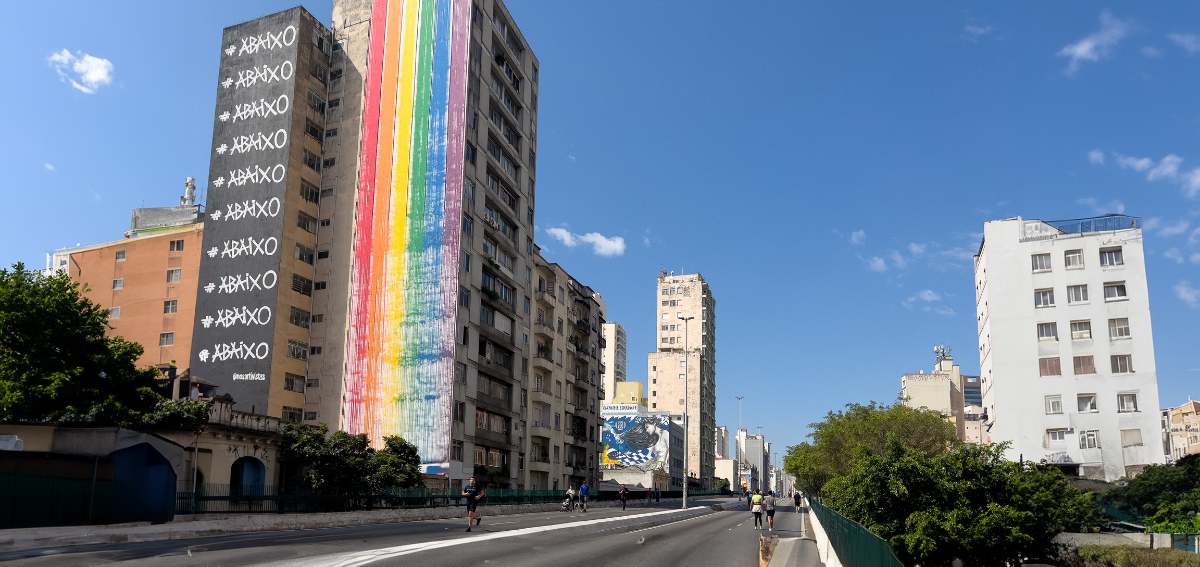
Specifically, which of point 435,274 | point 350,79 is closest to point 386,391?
point 435,274

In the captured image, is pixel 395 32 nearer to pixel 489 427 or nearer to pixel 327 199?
pixel 327 199

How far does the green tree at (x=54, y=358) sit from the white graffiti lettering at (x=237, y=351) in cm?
1626

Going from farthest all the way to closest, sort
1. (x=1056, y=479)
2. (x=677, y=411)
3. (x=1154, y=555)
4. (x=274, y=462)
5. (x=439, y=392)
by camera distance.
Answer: (x=677, y=411)
(x=439, y=392)
(x=274, y=462)
(x=1154, y=555)
(x=1056, y=479)

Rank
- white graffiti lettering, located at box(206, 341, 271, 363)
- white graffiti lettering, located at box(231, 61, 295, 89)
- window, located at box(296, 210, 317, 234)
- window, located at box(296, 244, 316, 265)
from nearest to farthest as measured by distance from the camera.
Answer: white graffiti lettering, located at box(206, 341, 271, 363)
window, located at box(296, 244, 316, 265)
window, located at box(296, 210, 317, 234)
white graffiti lettering, located at box(231, 61, 295, 89)

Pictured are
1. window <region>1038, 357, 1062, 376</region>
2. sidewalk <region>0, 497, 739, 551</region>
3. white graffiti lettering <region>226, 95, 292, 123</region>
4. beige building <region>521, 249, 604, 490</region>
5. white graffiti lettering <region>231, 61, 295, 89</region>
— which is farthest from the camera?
beige building <region>521, 249, 604, 490</region>

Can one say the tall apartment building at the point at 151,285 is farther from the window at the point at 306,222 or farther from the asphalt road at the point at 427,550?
the asphalt road at the point at 427,550

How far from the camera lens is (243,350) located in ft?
216

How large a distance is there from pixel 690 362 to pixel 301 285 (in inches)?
4398

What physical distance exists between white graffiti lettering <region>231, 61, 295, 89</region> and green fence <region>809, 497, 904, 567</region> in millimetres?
64100

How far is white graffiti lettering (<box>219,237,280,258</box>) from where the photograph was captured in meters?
67.4

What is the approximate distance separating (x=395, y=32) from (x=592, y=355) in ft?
143

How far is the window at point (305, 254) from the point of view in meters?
69.1

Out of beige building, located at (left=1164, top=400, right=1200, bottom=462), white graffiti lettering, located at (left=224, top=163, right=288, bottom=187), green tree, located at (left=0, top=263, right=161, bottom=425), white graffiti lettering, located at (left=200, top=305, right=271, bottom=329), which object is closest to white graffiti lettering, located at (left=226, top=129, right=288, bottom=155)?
white graffiti lettering, located at (left=224, top=163, right=288, bottom=187)

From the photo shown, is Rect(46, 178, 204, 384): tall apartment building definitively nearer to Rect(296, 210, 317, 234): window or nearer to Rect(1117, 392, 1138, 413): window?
Rect(296, 210, 317, 234): window
